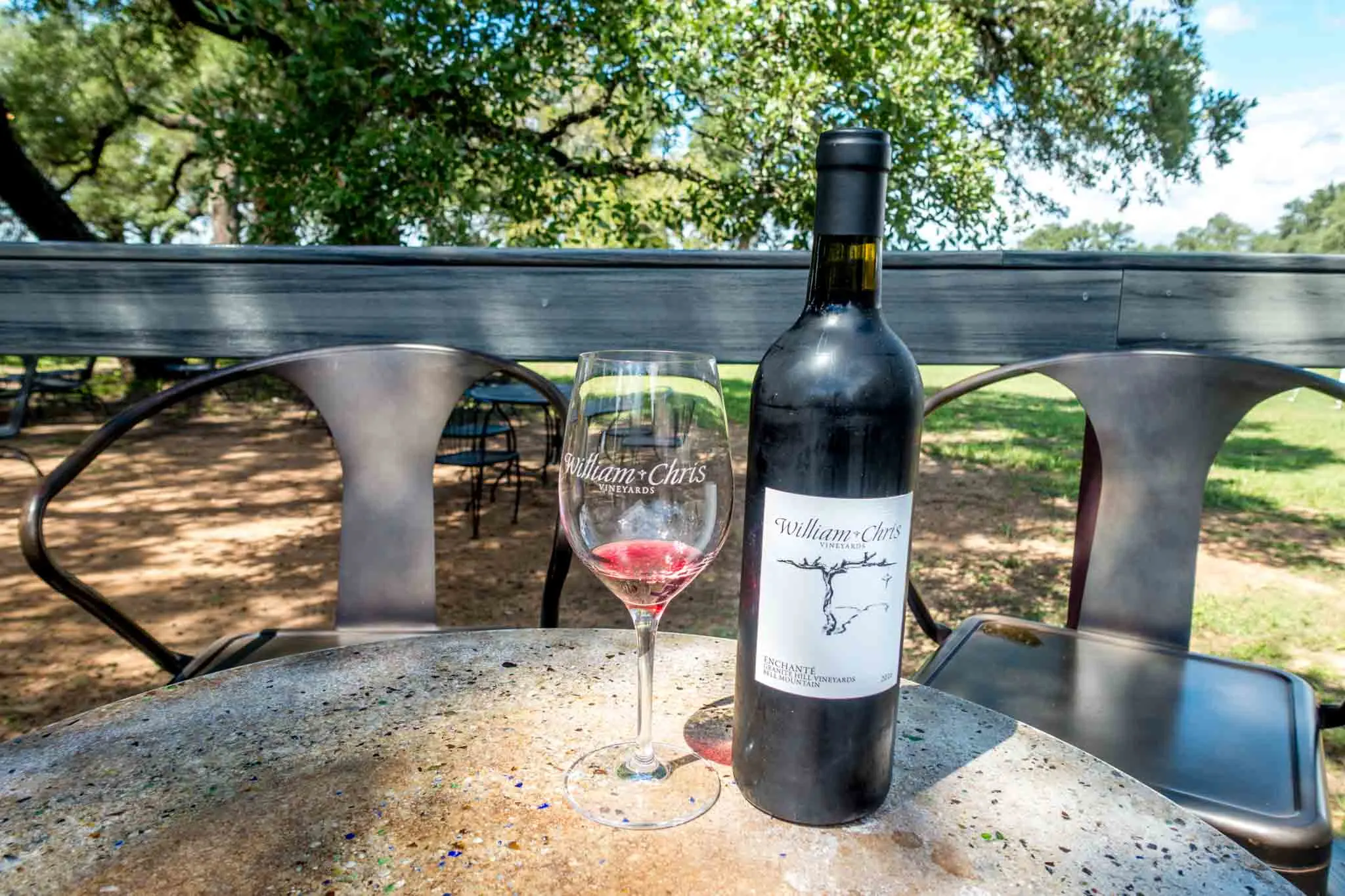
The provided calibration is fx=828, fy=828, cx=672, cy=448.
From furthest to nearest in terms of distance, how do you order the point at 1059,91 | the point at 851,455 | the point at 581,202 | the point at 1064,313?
the point at 1059,91
the point at 581,202
the point at 1064,313
the point at 851,455

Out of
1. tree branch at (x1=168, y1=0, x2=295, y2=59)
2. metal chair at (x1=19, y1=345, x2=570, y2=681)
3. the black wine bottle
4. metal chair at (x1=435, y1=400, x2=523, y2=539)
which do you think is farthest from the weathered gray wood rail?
tree branch at (x1=168, y1=0, x2=295, y2=59)

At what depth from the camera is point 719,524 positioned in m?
0.62

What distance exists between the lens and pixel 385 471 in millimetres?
1429

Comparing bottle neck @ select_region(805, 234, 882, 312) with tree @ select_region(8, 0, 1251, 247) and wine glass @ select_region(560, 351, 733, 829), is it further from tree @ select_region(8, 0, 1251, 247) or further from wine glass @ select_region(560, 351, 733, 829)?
tree @ select_region(8, 0, 1251, 247)

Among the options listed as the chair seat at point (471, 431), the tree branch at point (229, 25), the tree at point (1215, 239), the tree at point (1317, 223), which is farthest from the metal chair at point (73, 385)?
the tree at point (1317, 223)

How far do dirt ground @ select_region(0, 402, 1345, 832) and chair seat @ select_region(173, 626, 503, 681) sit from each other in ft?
5.43

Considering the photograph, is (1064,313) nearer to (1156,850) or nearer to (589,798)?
(1156,850)

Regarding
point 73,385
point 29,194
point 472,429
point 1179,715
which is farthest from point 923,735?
point 73,385

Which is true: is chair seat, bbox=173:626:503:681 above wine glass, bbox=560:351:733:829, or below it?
below

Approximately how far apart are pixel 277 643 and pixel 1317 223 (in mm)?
34819

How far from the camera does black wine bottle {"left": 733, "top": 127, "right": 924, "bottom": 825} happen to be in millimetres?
531

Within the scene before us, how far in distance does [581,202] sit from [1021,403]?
9064 mm

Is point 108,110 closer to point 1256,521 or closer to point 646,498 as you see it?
point 1256,521

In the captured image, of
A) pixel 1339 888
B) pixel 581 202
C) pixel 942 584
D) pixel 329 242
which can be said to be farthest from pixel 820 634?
pixel 329 242
